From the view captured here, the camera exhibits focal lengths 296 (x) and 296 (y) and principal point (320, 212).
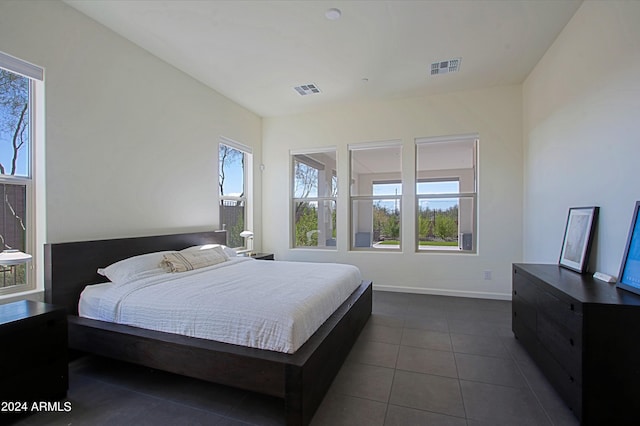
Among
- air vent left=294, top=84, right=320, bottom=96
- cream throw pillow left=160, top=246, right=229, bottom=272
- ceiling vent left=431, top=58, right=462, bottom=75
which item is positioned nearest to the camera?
cream throw pillow left=160, top=246, right=229, bottom=272

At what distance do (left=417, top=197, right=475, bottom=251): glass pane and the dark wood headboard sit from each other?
391 centimetres

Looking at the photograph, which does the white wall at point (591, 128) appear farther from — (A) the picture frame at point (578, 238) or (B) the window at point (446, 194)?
(B) the window at point (446, 194)

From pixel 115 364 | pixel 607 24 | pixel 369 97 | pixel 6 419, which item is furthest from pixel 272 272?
pixel 607 24

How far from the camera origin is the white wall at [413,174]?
170 inches

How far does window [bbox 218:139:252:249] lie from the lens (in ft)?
15.5

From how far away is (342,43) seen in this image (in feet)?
10.5

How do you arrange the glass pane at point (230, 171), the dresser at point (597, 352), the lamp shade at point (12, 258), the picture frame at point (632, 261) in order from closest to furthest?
the dresser at point (597, 352) < the picture frame at point (632, 261) < the lamp shade at point (12, 258) < the glass pane at point (230, 171)

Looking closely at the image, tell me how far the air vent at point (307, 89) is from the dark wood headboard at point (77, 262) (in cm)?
286

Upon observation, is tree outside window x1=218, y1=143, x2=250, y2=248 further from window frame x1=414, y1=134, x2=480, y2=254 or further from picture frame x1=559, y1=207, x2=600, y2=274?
picture frame x1=559, y1=207, x2=600, y2=274

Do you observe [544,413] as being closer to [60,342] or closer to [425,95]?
[60,342]

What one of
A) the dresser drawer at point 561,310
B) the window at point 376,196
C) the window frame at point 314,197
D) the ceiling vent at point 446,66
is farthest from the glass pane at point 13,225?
the ceiling vent at point 446,66

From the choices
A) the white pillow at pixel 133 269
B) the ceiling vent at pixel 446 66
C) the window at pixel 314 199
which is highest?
the ceiling vent at pixel 446 66

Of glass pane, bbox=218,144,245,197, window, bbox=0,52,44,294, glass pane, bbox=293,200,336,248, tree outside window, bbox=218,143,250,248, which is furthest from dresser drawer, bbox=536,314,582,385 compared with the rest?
glass pane, bbox=218,144,245,197

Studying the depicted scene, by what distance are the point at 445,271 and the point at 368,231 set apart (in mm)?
1372
